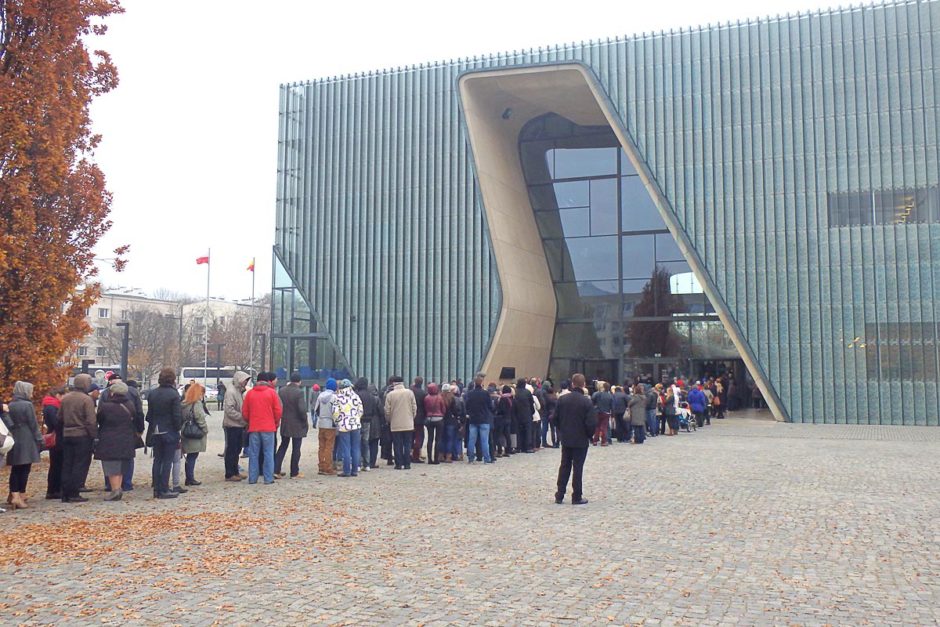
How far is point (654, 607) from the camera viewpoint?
5504 mm

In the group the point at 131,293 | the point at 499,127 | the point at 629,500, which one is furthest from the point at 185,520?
the point at 131,293

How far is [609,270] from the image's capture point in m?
31.9

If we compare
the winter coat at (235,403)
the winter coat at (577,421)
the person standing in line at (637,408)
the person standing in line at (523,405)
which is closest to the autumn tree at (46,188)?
the winter coat at (235,403)

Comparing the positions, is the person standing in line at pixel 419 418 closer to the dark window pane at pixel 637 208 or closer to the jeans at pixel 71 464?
the jeans at pixel 71 464

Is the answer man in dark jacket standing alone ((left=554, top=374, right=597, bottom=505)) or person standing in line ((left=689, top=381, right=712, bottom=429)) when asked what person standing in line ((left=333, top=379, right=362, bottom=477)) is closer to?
man in dark jacket standing alone ((left=554, top=374, right=597, bottom=505))

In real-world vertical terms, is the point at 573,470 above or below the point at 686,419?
above

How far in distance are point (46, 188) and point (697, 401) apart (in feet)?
58.3

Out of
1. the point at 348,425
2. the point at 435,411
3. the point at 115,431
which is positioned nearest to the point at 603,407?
the point at 435,411

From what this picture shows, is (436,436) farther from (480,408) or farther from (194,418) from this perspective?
(194,418)

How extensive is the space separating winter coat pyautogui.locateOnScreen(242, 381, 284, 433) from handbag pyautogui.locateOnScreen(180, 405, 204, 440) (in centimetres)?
70

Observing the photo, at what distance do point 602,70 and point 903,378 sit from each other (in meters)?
14.1

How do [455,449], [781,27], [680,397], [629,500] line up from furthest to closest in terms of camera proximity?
1. [781,27]
2. [680,397]
3. [455,449]
4. [629,500]

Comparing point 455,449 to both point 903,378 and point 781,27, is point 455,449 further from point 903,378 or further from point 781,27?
point 781,27

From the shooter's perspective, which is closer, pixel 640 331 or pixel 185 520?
pixel 185 520
